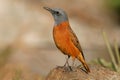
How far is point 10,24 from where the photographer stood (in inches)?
901

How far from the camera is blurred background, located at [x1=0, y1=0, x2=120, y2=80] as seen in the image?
770 inches

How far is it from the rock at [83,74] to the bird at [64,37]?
0.22m

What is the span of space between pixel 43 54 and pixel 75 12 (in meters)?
5.05

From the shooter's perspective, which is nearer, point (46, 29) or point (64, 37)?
point (64, 37)

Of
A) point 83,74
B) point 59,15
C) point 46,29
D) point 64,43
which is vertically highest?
point 59,15

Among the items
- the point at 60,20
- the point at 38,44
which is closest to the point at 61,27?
the point at 60,20

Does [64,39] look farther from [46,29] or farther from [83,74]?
[46,29]

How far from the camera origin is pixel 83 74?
10289 mm

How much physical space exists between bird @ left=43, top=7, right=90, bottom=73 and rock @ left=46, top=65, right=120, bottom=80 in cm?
22

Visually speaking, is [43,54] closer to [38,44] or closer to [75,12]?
[38,44]

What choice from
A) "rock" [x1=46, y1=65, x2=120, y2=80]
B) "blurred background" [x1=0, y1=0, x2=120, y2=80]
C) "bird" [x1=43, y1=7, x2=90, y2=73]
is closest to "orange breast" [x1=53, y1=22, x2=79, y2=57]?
"bird" [x1=43, y1=7, x2=90, y2=73]

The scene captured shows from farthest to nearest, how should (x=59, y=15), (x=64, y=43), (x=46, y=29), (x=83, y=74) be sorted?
(x=46, y=29) → (x=64, y=43) → (x=59, y=15) → (x=83, y=74)

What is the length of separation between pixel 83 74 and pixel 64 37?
78 centimetres

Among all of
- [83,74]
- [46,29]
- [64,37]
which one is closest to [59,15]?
[64,37]
